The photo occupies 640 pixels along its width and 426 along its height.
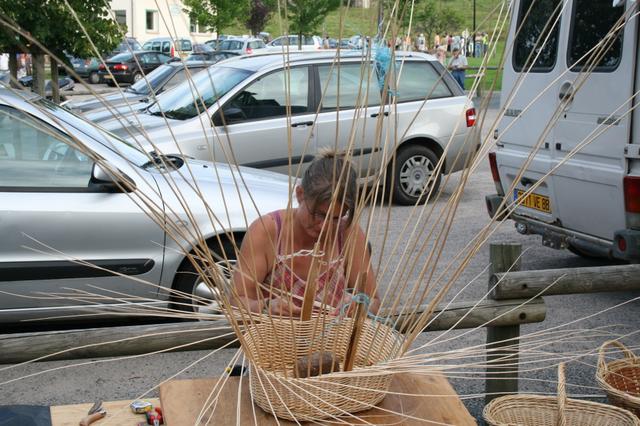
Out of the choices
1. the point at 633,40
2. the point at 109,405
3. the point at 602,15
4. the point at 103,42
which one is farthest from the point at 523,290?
the point at 103,42

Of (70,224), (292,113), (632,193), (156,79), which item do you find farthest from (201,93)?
(156,79)

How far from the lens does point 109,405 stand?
9.48 ft

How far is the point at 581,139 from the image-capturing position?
5.97 metres

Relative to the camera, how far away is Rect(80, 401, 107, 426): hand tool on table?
2.70m

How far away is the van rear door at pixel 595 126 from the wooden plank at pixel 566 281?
1.45 metres

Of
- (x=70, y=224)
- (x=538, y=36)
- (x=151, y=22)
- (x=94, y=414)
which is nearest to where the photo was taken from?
(x=94, y=414)

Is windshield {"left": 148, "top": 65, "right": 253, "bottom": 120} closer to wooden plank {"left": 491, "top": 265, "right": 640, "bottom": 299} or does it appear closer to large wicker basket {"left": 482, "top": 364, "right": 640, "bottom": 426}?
wooden plank {"left": 491, "top": 265, "right": 640, "bottom": 299}

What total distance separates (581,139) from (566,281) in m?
2.40

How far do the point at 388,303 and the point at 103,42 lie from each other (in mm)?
9013

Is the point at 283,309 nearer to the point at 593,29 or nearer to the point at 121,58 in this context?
the point at 593,29

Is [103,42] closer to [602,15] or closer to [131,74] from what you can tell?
[602,15]

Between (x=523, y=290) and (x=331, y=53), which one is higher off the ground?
(x=331, y=53)

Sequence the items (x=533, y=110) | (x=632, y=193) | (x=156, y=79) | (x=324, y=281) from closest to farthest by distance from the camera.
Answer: (x=324, y=281) < (x=632, y=193) < (x=533, y=110) < (x=156, y=79)

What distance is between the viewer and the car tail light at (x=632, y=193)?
553 centimetres
